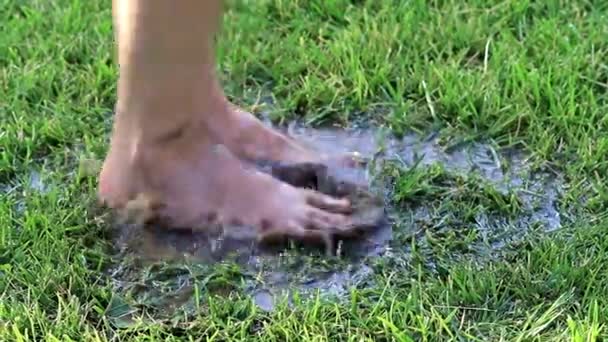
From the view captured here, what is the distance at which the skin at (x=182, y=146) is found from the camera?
1758 mm

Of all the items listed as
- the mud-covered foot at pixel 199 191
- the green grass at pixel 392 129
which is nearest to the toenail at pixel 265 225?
the mud-covered foot at pixel 199 191

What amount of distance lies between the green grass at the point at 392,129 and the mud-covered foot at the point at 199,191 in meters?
0.11

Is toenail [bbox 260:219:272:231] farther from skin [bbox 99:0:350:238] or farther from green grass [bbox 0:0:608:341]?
green grass [bbox 0:0:608:341]

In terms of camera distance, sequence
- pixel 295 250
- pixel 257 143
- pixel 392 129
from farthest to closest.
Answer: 1. pixel 392 129
2. pixel 257 143
3. pixel 295 250

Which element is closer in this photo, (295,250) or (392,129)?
(295,250)

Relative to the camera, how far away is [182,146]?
183cm

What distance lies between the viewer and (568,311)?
1628 mm

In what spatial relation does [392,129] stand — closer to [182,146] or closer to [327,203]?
[327,203]

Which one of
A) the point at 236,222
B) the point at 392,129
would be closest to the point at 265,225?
the point at 236,222

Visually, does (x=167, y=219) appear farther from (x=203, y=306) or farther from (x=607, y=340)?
(x=607, y=340)

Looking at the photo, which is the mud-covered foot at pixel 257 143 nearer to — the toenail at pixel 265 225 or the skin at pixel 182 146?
the skin at pixel 182 146

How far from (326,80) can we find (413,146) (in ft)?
0.90

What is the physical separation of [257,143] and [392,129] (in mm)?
318

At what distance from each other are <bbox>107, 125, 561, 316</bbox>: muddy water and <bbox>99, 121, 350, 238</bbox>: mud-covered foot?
0.03 meters
